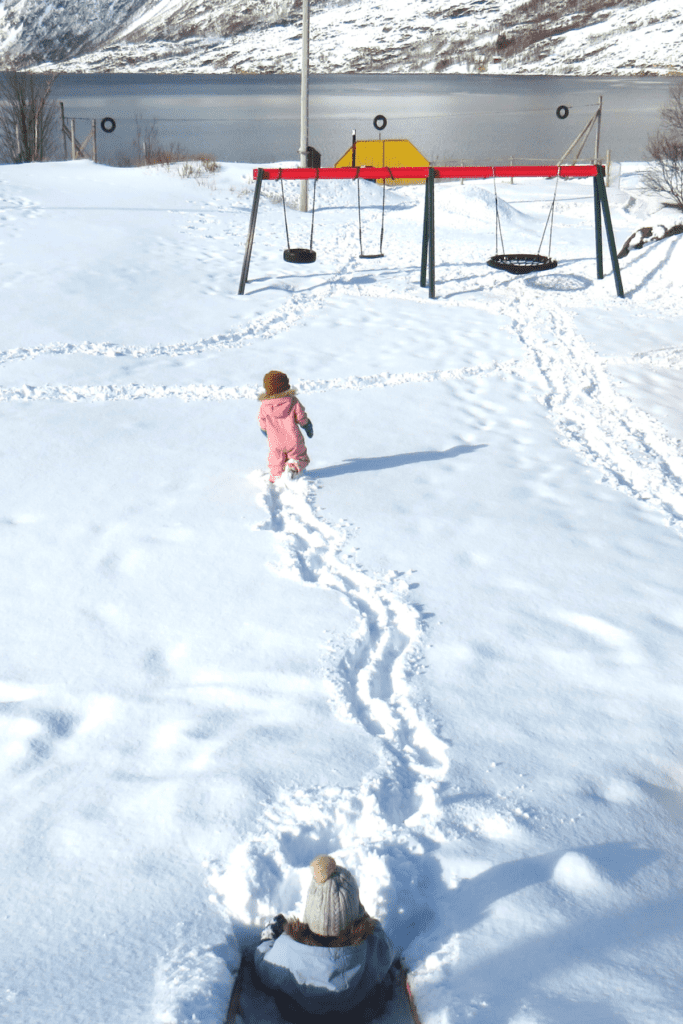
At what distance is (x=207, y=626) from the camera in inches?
178

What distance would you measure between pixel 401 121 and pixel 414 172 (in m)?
64.9

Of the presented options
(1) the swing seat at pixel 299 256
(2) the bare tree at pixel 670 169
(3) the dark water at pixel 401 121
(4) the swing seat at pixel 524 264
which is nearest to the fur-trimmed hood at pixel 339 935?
(4) the swing seat at pixel 524 264

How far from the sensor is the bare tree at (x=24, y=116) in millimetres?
24453

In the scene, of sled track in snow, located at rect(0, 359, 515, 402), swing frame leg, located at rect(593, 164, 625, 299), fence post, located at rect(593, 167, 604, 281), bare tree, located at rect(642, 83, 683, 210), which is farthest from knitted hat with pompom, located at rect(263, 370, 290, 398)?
bare tree, located at rect(642, 83, 683, 210)

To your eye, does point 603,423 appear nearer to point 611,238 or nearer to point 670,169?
point 611,238

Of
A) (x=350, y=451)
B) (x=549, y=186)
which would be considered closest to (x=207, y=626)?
(x=350, y=451)

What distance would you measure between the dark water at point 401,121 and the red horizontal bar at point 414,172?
19.6 meters

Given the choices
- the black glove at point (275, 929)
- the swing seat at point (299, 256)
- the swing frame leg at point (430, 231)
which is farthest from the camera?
the swing frame leg at point (430, 231)

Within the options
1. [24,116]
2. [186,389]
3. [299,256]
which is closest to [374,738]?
[186,389]

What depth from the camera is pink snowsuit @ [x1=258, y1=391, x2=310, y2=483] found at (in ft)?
19.6

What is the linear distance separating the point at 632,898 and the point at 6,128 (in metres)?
28.0

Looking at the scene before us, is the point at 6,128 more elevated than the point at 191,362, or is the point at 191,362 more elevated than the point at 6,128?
the point at 6,128

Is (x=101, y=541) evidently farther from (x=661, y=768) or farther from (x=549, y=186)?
(x=549, y=186)

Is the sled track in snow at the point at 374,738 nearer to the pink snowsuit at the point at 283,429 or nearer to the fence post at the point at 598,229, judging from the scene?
the pink snowsuit at the point at 283,429
